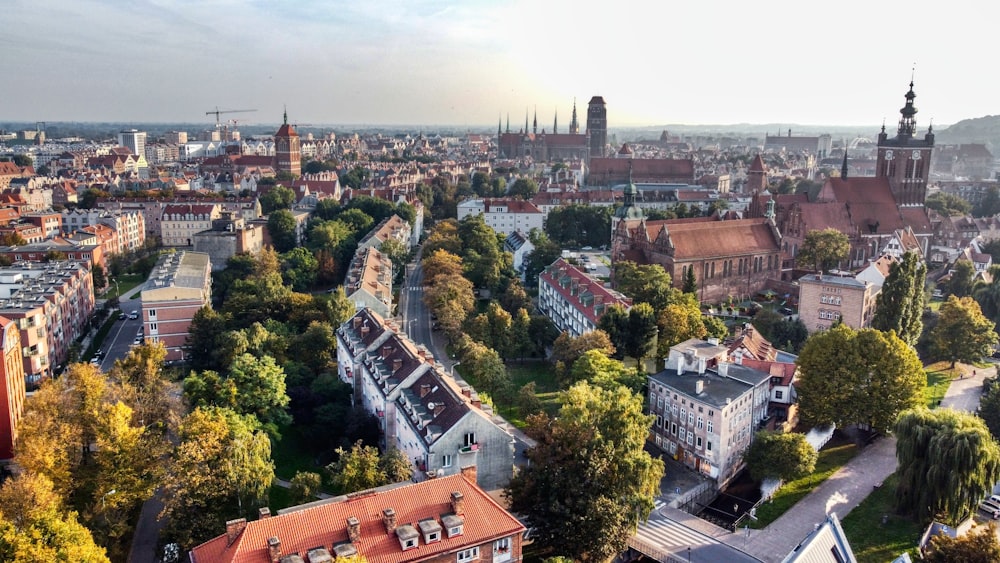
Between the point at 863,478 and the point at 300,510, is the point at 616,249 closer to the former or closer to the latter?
the point at 863,478

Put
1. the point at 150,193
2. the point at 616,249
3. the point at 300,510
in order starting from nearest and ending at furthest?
the point at 300,510, the point at 616,249, the point at 150,193

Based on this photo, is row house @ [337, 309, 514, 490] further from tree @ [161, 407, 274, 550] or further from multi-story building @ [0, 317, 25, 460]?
multi-story building @ [0, 317, 25, 460]

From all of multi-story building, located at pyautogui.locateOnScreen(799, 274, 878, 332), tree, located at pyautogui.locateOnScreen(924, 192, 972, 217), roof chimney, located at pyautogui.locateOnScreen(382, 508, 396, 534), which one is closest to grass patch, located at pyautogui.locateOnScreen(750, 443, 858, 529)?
multi-story building, located at pyautogui.locateOnScreen(799, 274, 878, 332)

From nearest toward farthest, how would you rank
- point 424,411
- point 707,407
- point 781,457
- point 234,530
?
1. point 234,530
2. point 424,411
3. point 781,457
4. point 707,407

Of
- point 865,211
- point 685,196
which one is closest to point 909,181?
point 865,211

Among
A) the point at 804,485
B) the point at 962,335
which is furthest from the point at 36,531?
the point at 962,335

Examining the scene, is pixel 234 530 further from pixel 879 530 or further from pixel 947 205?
pixel 947 205

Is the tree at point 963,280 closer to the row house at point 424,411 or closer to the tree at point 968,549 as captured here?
the tree at point 968,549
